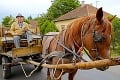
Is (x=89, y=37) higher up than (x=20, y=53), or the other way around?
(x=89, y=37)

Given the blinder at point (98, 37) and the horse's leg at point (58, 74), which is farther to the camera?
the horse's leg at point (58, 74)

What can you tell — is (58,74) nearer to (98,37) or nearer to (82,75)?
(98,37)

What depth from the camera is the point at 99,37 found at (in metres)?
3.96

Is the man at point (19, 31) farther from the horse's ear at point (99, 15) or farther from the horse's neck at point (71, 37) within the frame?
the horse's ear at point (99, 15)

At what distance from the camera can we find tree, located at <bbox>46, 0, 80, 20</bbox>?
53.8m

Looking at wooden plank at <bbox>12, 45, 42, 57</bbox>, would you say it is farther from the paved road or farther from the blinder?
the blinder

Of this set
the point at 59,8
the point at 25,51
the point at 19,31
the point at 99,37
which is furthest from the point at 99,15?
the point at 59,8

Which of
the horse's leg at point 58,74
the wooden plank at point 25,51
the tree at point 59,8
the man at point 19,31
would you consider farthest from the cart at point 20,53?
the tree at point 59,8

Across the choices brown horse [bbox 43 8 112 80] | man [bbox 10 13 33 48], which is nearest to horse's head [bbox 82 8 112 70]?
brown horse [bbox 43 8 112 80]

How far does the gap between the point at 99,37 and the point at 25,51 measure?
3.53 metres

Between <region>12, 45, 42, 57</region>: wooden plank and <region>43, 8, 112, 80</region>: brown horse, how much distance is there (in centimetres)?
203

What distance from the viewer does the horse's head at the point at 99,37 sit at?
3.91m

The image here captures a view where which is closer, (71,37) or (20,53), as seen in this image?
(71,37)

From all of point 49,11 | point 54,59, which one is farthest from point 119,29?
point 49,11
